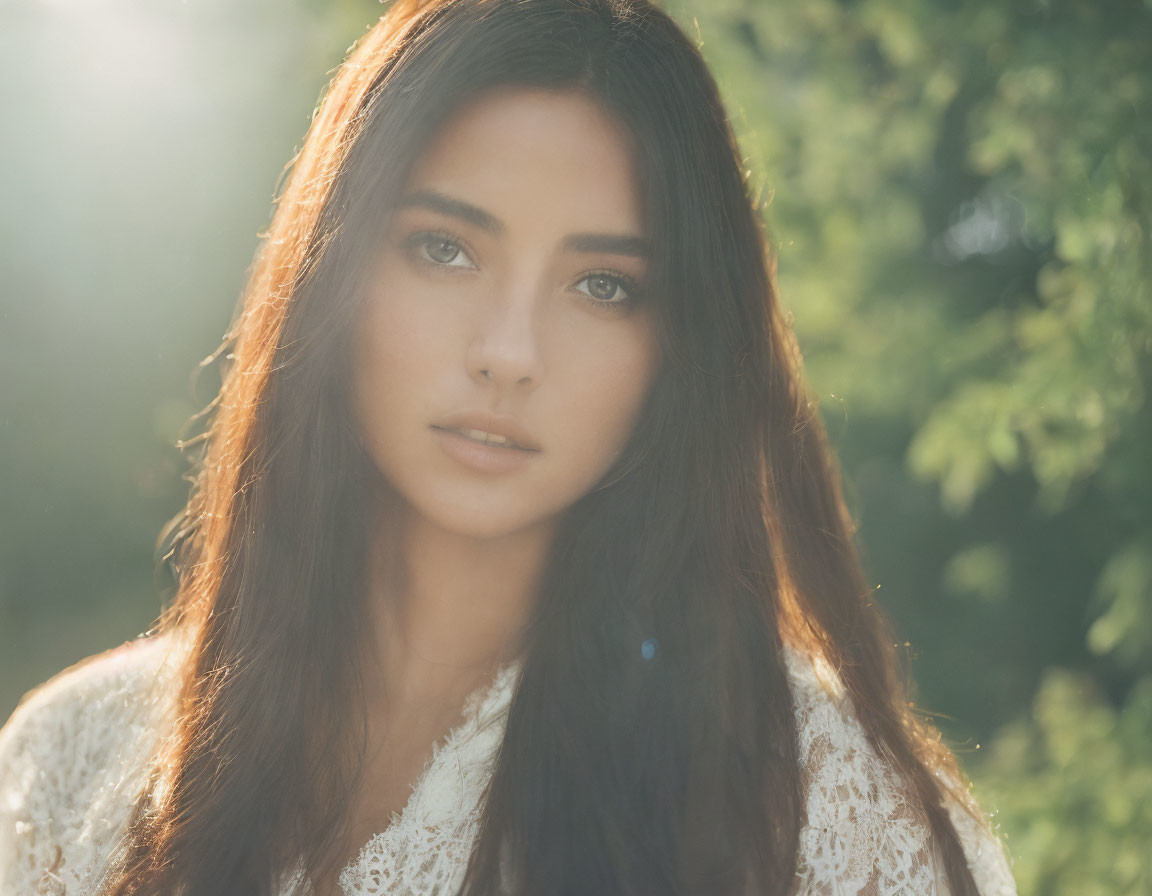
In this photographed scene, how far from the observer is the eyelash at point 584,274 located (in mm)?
1457

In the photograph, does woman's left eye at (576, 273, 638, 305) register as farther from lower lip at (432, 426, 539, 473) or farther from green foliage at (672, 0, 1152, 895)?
green foliage at (672, 0, 1152, 895)

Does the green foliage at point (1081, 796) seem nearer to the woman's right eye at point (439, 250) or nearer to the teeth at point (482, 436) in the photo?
the teeth at point (482, 436)

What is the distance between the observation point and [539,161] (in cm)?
143

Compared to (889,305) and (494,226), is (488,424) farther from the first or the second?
(889,305)

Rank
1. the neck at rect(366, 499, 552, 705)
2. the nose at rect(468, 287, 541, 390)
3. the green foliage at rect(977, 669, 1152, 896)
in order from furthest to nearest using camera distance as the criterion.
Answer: the green foliage at rect(977, 669, 1152, 896), the neck at rect(366, 499, 552, 705), the nose at rect(468, 287, 541, 390)

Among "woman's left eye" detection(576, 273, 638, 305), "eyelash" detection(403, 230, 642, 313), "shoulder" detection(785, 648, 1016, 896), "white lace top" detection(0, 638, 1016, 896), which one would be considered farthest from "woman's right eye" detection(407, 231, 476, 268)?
"shoulder" detection(785, 648, 1016, 896)

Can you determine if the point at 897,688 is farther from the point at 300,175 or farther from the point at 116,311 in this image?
the point at 116,311

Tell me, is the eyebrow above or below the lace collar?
above

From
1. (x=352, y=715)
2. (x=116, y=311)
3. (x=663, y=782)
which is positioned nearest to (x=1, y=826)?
(x=352, y=715)

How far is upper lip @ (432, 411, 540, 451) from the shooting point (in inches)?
56.1

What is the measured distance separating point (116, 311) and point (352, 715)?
1340 millimetres

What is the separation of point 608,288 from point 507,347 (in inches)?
6.8

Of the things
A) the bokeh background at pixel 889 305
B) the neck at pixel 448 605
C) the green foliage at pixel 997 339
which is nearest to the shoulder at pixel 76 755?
the neck at pixel 448 605

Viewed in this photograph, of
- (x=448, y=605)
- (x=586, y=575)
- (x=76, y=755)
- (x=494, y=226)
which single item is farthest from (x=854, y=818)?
(x=76, y=755)
